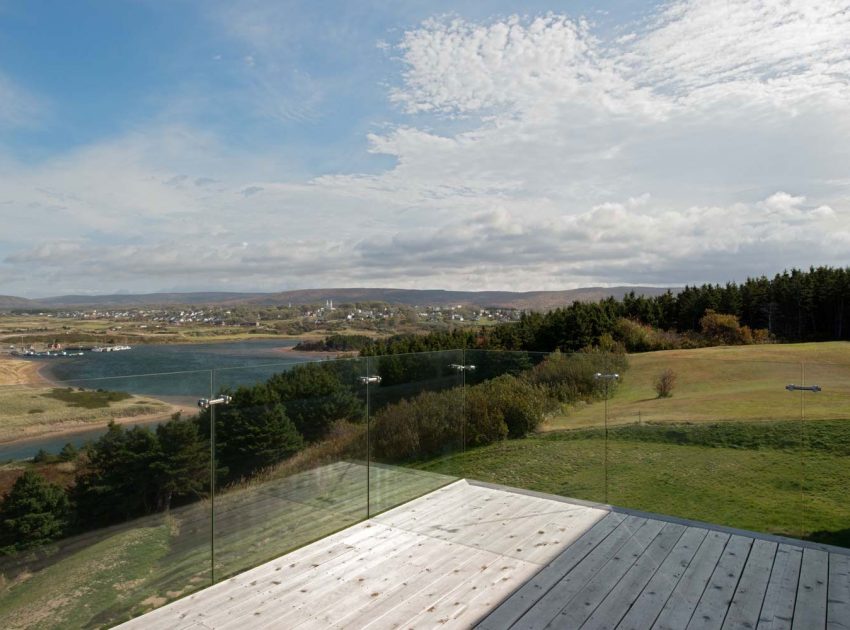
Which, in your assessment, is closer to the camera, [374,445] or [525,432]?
[374,445]

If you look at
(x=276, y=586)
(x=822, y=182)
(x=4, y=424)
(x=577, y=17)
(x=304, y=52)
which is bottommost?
(x=276, y=586)

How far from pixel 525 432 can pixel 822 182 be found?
9.66 meters

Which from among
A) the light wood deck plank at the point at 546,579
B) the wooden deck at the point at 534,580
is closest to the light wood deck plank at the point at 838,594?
the wooden deck at the point at 534,580

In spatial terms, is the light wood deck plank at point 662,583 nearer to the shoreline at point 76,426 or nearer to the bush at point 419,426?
the bush at point 419,426

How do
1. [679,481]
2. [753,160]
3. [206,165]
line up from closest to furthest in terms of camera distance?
1. [679,481]
2. [753,160]
3. [206,165]

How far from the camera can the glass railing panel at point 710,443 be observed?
368cm

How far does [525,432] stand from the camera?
15.9 ft

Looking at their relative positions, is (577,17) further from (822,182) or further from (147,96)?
(147,96)

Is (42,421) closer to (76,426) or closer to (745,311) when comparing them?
(76,426)

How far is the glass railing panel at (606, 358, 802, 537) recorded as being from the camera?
3.68 meters

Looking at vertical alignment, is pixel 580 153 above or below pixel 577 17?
below

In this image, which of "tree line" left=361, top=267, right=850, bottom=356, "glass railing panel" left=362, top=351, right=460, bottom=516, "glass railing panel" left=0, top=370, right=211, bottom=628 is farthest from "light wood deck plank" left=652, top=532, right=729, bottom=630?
"tree line" left=361, top=267, right=850, bottom=356

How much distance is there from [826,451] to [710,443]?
2.32 feet

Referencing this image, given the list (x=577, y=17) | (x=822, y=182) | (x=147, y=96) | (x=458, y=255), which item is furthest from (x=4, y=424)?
(x=458, y=255)
